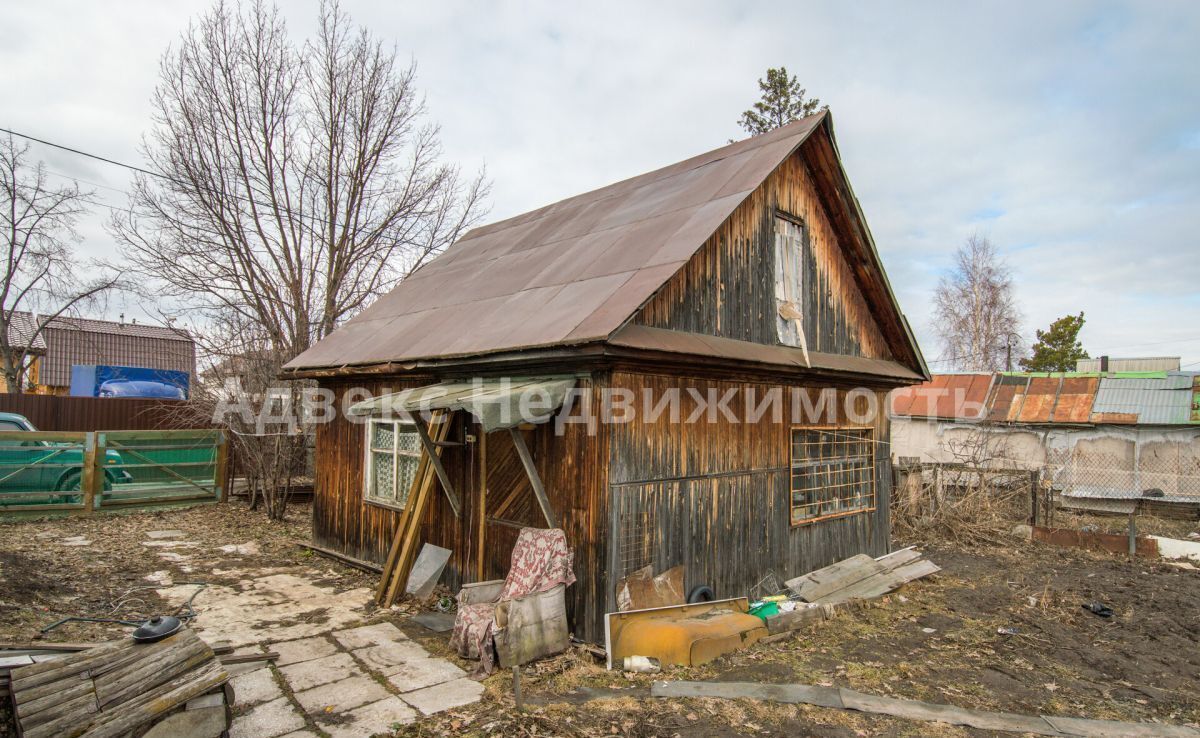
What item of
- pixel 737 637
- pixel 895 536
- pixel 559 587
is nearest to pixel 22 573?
pixel 559 587

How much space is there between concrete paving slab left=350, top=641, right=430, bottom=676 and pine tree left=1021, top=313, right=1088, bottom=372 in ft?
102

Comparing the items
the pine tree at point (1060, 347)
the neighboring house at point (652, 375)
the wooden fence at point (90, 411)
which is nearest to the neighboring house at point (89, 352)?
the wooden fence at point (90, 411)

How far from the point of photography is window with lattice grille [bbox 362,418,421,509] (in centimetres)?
813

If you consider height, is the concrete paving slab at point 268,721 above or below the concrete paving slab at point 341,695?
above

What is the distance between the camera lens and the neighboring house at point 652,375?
223 inches

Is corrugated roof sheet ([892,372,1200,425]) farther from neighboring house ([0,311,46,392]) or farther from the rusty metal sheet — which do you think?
neighboring house ([0,311,46,392])

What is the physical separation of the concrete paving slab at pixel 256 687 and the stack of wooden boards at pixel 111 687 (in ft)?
2.57

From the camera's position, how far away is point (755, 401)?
733cm

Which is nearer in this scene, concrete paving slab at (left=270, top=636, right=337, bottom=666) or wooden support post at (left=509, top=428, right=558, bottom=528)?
concrete paving slab at (left=270, top=636, right=337, bottom=666)

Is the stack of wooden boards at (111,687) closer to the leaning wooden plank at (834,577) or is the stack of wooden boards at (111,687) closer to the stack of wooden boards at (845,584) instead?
the stack of wooden boards at (845,584)

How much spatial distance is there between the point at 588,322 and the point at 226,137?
1566cm

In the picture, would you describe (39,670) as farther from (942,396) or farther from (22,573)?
(942,396)

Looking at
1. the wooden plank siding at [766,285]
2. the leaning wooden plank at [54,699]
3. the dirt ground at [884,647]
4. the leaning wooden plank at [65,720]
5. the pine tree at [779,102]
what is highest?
the pine tree at [779,102]

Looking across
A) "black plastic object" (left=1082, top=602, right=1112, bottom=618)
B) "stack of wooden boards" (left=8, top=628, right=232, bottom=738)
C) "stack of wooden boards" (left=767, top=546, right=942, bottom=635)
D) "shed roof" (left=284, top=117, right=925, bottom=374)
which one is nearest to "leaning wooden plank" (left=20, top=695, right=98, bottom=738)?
"stack of wooden boards" (left=8, top=628, right=232, bottom=738)
